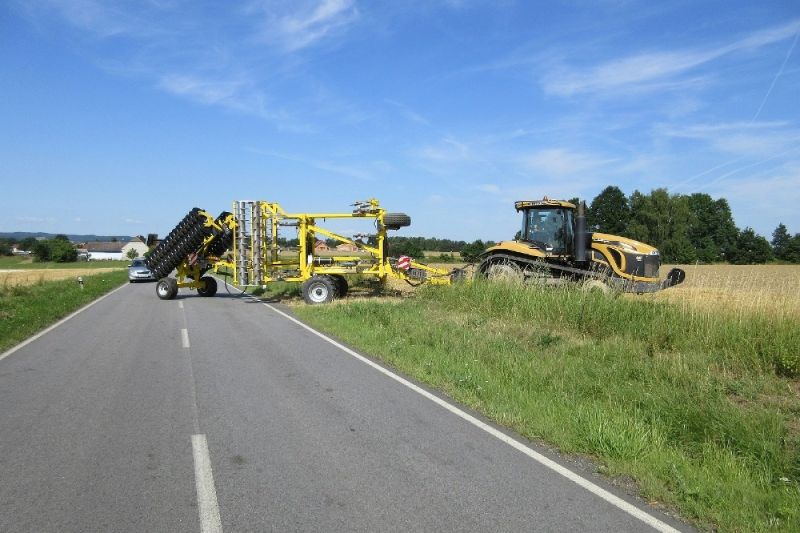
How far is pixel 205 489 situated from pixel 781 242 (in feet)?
318

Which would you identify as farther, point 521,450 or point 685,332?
point 685,332

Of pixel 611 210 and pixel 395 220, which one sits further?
pixel 611 210

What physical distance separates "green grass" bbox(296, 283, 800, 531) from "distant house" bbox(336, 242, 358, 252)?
759cm

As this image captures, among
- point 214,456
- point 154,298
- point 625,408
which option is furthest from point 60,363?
point 154,298

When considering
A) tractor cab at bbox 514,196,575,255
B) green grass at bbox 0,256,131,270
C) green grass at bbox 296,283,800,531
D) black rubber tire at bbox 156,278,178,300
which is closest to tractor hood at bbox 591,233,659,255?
tractor cab at bbox 514,196,575,255

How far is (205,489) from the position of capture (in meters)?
4.65

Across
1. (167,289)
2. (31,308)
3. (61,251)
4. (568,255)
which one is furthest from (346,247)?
(61,251)

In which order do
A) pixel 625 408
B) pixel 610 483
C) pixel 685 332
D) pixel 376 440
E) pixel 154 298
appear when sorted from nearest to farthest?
pixel 610 483
pixel 376 440
pixel 625 408
pixel 685 332
pixel 154 298

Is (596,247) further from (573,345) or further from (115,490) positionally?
(115,490)

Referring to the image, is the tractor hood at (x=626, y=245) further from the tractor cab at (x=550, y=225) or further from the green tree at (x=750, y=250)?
the green tree at (x=750, y=250)

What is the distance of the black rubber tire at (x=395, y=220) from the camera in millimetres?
20641

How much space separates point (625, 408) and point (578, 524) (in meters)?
2.97

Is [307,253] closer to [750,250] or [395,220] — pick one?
[395,220]

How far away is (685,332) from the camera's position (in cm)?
973
